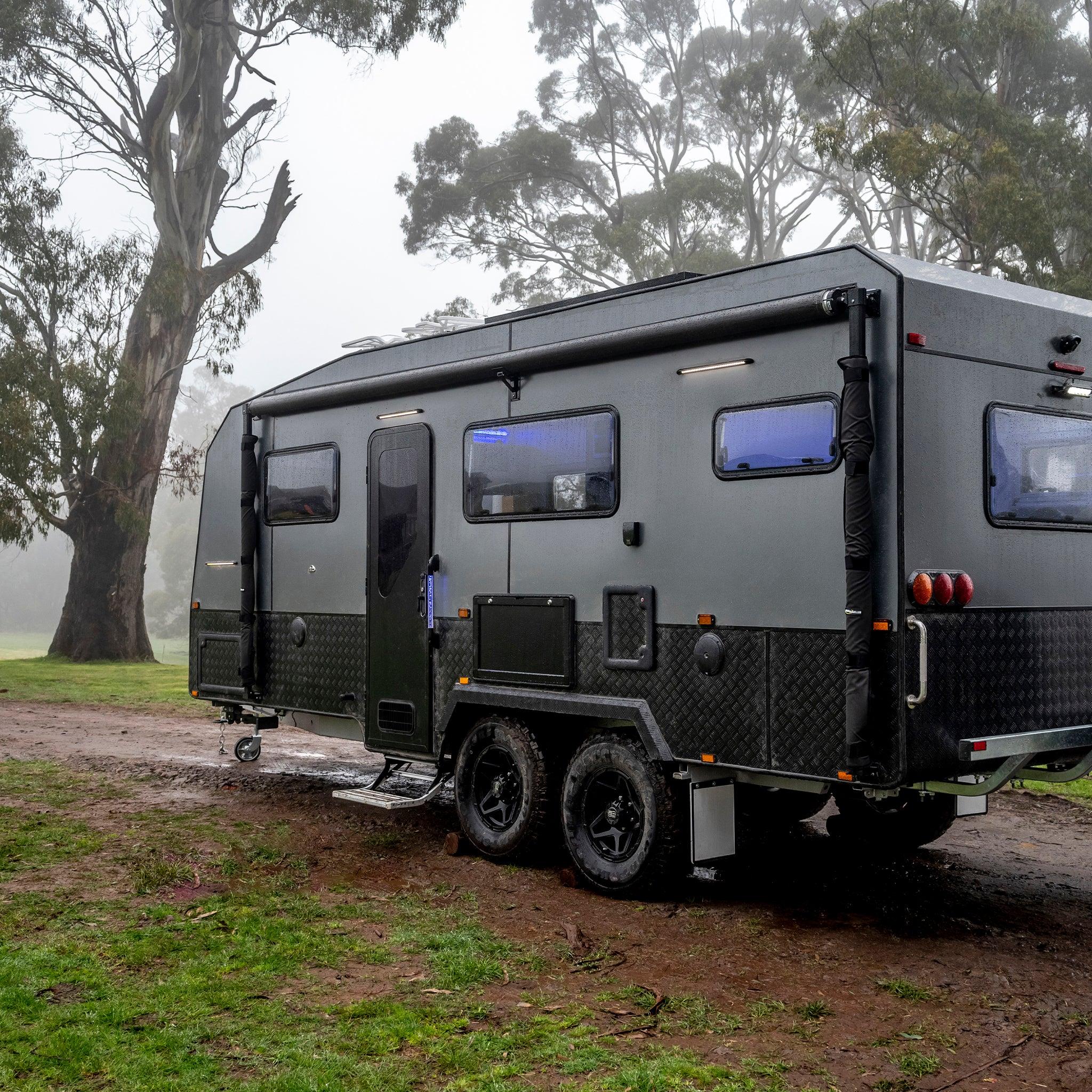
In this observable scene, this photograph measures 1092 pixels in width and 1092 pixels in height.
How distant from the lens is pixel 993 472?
6.04 metres

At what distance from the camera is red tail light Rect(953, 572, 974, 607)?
5.73 metres

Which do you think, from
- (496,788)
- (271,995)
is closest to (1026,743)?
(496,788)

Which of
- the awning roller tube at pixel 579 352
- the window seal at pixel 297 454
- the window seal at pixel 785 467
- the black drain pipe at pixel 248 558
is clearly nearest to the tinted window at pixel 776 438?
the window seal at pixel 785 467

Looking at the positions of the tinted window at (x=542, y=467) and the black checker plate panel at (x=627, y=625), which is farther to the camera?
the tinted window at (x=542, y=467)

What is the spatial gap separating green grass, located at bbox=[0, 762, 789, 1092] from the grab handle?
5.36 ft

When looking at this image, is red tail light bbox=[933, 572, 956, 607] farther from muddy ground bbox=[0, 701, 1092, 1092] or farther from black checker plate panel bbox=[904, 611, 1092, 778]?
muddy ground bbox=[0, 701, 1092, 1092]

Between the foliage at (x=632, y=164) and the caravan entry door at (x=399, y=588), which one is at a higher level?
the foliage at (x=632, y=164)

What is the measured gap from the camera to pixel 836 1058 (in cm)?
454

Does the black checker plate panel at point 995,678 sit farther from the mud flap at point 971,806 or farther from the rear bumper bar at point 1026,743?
the mud flap at point 971,806

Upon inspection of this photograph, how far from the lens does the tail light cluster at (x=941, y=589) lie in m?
5.58

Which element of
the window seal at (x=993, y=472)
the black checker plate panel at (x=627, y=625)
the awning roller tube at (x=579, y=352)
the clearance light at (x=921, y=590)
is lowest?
the black checker plate panel at (x=627, y=625)

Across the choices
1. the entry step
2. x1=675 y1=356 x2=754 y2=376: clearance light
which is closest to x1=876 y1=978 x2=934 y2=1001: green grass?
x1=675 y1=356 x2=754 y2=376: clearance light

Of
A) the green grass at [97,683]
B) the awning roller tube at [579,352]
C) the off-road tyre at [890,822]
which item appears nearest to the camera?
the awning roller tube at [579,352]

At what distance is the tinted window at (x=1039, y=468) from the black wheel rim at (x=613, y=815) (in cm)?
240
